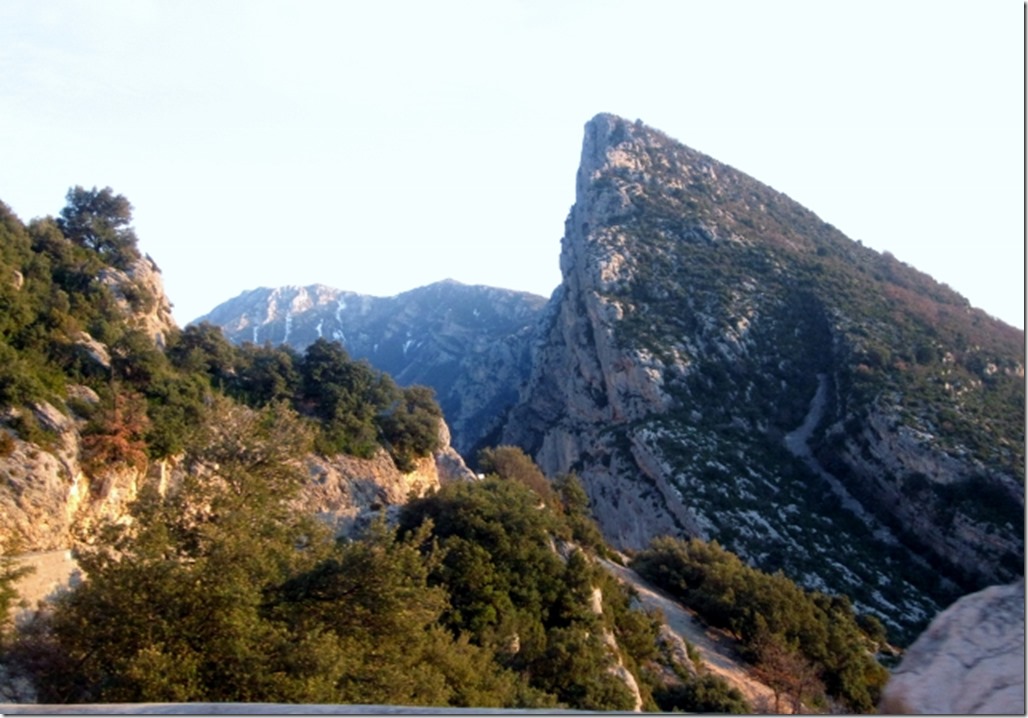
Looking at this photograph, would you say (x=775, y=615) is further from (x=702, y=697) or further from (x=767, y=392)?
(x=767, y=392)

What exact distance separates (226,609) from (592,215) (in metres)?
63.6

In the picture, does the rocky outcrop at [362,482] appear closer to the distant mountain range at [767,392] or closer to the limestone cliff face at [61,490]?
the limestone cliff face at [61,490]

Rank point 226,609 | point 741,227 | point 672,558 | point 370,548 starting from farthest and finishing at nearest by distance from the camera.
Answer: point 741,227 < point 672,558 < point 370,548 < point 226,609

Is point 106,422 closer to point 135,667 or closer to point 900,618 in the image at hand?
point 135,667

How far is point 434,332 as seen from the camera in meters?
117

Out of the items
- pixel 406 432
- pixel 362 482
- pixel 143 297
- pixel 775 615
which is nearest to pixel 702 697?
pixel 775 615

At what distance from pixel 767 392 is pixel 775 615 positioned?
99.3 ft

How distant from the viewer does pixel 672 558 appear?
31562 mm

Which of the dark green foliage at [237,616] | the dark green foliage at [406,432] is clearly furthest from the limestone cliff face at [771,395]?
the dark green foliage at [237,616]

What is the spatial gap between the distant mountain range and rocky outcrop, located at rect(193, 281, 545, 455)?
6591 mm

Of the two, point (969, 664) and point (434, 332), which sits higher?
point (434, 332)

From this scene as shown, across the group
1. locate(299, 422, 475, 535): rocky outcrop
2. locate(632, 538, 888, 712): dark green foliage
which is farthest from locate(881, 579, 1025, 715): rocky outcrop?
locate(299, 422, 475, 535): rocky outcrop

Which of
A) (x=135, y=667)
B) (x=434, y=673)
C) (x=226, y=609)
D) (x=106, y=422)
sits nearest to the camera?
(x=135, y=667)

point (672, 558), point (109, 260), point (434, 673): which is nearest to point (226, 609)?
point (434, 673)
